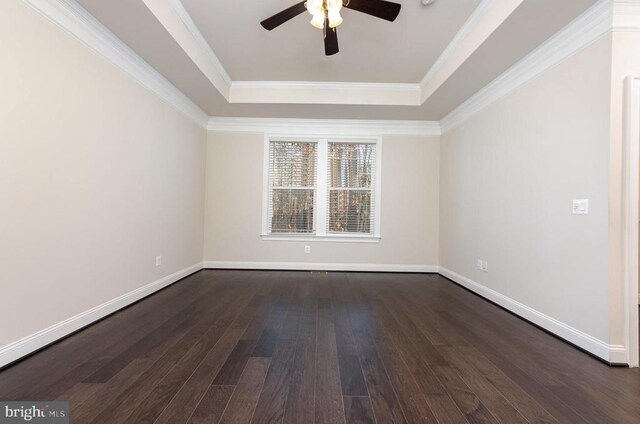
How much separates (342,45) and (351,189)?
7.73ft

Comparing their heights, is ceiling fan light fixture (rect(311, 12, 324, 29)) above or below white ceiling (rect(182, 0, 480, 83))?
below

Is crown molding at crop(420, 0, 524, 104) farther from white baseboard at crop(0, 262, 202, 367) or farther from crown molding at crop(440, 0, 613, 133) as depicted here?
white baseboard at crop(0, 262, 202, 367)

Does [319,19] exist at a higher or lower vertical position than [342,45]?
lower

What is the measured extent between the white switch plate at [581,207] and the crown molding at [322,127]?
295cm

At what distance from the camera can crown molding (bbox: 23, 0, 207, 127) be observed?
2.11 meters

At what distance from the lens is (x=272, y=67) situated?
371 cm

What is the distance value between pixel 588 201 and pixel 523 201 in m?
0.71

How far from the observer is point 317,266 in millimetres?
4961

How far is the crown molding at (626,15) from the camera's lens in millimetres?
2025

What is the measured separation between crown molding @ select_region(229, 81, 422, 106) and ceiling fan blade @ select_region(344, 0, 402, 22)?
191cm

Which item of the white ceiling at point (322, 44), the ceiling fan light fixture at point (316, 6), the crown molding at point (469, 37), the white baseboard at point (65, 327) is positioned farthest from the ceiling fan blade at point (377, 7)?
the white baseboard at point (65, 327)

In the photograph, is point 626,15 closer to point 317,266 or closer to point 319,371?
point 319,371

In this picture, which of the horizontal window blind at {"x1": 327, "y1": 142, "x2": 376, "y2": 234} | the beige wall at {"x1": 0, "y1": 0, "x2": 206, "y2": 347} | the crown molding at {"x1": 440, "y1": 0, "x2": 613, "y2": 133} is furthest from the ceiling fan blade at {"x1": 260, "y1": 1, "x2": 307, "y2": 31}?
the horizontal window blind at {"x1": 327, "y1": 142, "x2": 376, "y2": 234}

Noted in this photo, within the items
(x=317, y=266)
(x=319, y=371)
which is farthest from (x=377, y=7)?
(x=317, y=266)
